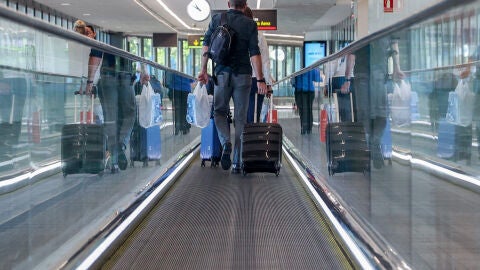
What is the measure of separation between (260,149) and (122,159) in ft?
7.19

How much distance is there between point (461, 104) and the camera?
2.63 metres

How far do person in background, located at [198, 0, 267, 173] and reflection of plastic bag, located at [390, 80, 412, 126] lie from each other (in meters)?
3.68

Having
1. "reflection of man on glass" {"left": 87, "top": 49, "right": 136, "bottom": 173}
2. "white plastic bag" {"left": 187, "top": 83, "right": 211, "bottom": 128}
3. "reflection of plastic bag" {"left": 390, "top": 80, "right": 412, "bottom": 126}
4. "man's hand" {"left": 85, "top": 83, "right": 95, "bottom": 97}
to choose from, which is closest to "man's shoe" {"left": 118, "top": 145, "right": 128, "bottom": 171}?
"reflection of man on glass" {"left": 87, "top": 49, "right": 136, "bottom": 173}

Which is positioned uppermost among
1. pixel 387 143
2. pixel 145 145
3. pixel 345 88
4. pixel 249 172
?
pixel 345 88

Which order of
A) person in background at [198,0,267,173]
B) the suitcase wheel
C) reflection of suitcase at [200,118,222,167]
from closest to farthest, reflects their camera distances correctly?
the suitcase wheel < person in background at [198,0,267,173] < reflection of suitcase at [200,118,222,167]

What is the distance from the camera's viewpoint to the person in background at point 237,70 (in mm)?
7035

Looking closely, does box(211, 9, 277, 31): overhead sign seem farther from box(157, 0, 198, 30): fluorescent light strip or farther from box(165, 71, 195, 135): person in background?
box(165, 71, 195, 135): person in background

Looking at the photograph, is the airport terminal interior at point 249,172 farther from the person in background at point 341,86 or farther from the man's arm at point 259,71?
the man's arm at point 259,71

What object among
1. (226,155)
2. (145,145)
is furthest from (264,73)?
(145,145)

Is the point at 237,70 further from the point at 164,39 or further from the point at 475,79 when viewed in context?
the point at 164,39

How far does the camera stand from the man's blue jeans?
707 cm

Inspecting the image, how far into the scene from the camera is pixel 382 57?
376 centimetres

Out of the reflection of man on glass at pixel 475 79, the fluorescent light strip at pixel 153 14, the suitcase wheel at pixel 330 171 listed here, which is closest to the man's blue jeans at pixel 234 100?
the suitcase wheel at pixel 330 171

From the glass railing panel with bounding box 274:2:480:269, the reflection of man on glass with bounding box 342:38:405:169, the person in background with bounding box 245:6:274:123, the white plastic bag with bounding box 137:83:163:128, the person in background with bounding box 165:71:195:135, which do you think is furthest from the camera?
the person in background with bounding box 165:71:195:135
